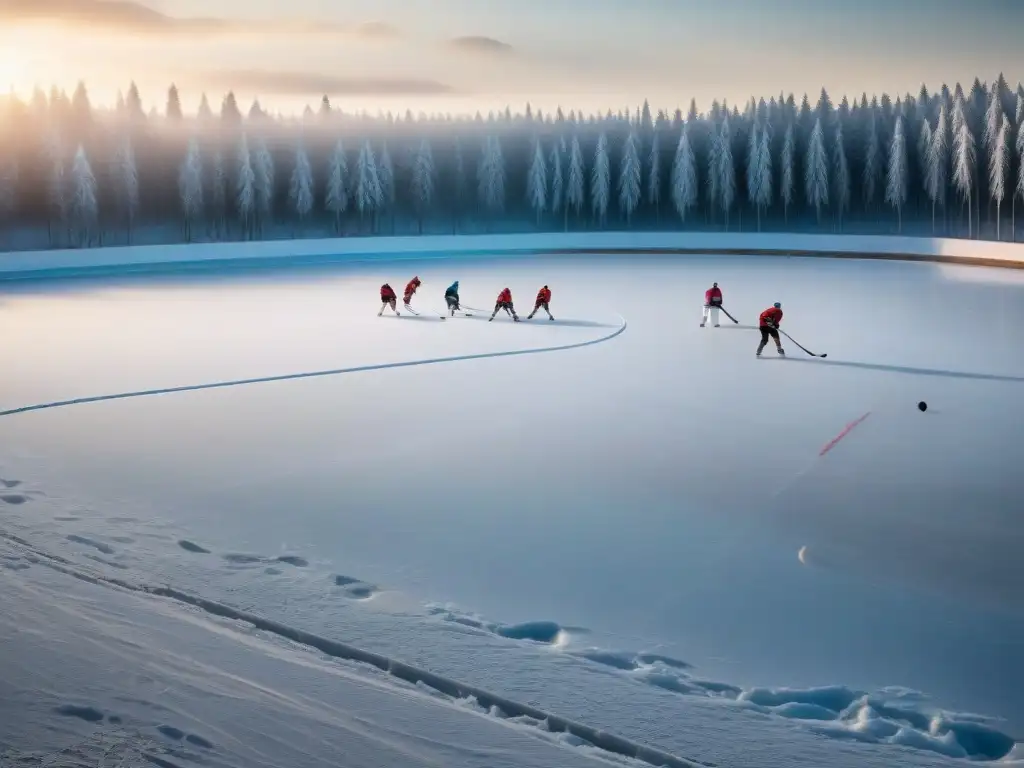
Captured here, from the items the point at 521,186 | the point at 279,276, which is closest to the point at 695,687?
the point at 279,276

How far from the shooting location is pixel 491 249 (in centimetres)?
5531

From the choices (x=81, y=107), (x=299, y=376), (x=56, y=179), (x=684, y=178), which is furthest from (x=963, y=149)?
(x=81, y=107)

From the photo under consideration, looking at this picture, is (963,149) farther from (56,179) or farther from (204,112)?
(204,112)

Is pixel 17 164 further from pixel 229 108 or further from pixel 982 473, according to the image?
pixel 982 473

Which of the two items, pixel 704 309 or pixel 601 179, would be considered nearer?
pixel 704 309

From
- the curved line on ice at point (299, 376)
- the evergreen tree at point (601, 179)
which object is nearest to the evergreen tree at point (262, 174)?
the evergreen tree at point (601, 179)

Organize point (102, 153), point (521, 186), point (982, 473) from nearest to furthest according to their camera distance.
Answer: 1. point (982, 473)
2. point (102, 153)
3. point (521, 186)

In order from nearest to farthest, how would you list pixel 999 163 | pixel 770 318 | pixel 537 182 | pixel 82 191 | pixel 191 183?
1. pixel 770 318
2. pixel 999 163
3. pixel 82 191
4. pixel 191 183
5. pixel 537 182

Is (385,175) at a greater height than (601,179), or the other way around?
(385,175)

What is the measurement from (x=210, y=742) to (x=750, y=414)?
36.4ft

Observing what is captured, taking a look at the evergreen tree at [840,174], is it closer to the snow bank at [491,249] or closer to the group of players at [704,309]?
the snow bank at [491,249]

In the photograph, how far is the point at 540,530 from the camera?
10.2 meters

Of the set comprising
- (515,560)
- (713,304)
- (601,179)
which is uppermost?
(601,179)

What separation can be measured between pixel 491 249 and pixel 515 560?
46.7 m
